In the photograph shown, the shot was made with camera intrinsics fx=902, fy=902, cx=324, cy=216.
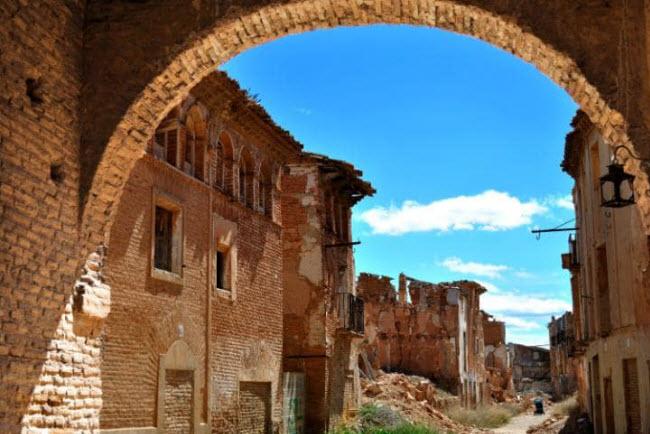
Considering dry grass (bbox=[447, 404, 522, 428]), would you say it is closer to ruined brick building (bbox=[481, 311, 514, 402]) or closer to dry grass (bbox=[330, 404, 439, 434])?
dry grass (bbox=[330, 404, 439, 434])

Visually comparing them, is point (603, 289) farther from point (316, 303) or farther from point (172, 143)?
point (172, 143)

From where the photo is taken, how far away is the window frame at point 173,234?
15.5m

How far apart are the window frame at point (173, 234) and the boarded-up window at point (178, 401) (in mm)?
1697

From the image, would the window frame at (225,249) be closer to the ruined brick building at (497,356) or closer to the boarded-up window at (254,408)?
the boarded-up window at (254,408)

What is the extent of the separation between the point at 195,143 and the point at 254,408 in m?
6.17

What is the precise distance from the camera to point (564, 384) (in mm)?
61875

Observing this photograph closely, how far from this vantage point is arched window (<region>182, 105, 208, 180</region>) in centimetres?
1723

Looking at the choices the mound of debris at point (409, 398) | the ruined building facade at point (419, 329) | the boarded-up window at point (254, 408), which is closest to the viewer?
the boarded-up window at point (254, 408)

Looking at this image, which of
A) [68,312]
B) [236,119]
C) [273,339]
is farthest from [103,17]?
[273,339]

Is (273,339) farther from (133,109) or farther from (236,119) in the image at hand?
(133,109)

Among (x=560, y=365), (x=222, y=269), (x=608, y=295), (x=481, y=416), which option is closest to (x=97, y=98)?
(x=222, y=269)

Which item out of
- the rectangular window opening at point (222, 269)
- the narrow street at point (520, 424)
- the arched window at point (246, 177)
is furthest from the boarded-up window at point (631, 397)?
the narrow street at point (520, 424)

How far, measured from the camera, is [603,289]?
75.6 feet

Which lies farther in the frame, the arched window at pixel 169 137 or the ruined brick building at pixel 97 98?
the arched window at pixel 169 137
